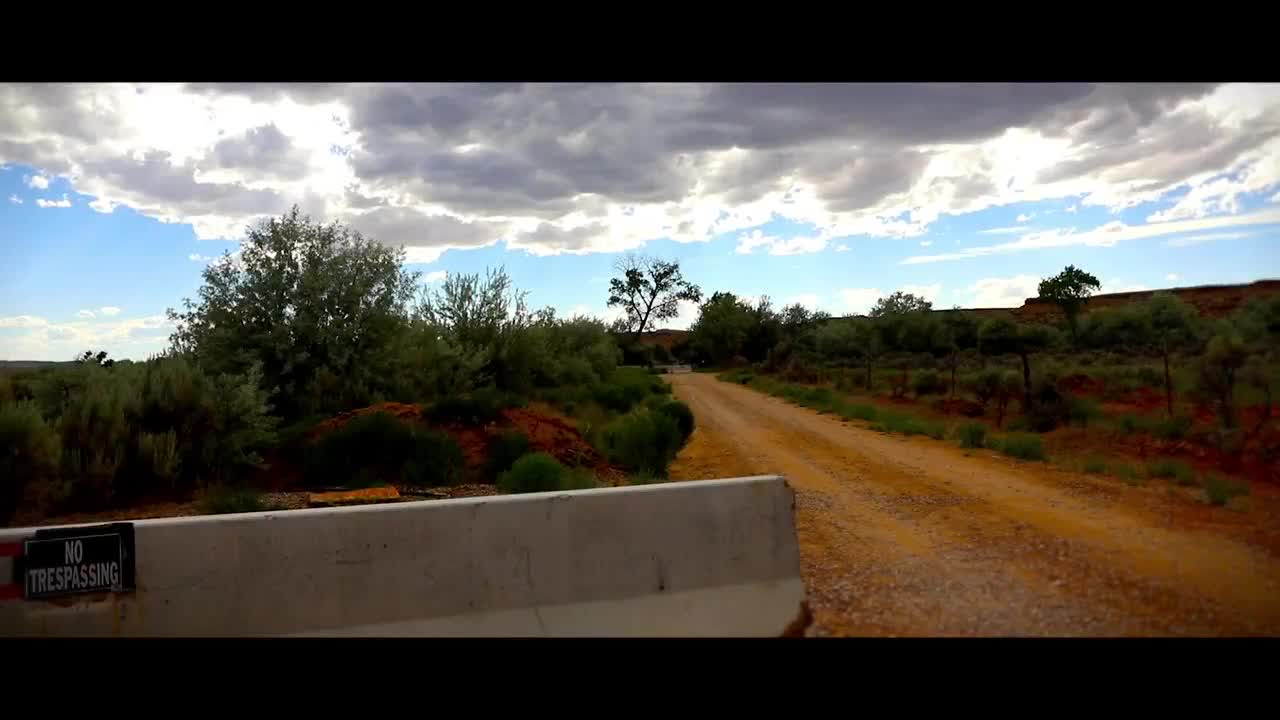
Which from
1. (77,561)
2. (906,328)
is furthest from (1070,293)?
(906,328)

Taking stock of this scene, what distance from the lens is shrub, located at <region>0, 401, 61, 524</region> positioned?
34.7 feet

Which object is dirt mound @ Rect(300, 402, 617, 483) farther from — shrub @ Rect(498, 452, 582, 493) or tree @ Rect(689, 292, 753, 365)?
tree @ Rect(689, 292, 753, 365)

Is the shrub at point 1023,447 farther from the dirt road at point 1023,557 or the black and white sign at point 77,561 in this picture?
the black and white sign at point 77,561

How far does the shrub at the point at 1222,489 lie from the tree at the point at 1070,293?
28.8ft

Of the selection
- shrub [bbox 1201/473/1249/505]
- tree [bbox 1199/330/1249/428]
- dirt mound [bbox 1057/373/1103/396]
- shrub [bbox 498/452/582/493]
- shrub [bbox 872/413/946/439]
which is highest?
tree [bbox 1199/330/1249/428]

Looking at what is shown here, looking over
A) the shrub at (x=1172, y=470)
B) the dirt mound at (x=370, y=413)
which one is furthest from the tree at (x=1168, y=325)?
the dirt mound at (x=370, y=413)

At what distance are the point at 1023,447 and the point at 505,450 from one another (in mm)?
8854

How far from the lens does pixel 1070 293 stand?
18.9 meters

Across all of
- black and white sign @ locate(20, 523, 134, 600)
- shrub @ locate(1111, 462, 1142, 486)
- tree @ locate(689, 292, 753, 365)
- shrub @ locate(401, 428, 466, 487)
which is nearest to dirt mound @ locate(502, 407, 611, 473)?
shrub @ locate(401, 428, 466, 487)

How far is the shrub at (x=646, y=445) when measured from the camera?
15289mm

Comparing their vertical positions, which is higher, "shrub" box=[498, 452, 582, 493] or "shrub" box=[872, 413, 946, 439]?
"shrub" box=[498, 452, 582, 493]

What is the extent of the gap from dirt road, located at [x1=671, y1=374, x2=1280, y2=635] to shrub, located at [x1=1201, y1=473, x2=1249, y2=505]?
0.50ft
